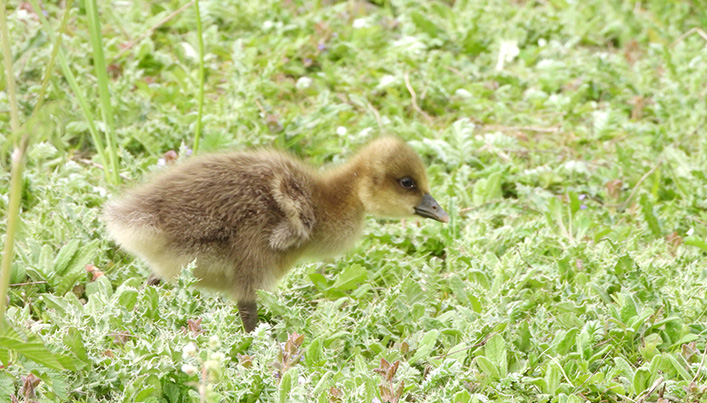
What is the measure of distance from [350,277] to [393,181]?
1.49ft

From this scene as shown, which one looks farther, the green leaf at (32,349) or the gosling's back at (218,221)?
the gosling's back at (218,221)

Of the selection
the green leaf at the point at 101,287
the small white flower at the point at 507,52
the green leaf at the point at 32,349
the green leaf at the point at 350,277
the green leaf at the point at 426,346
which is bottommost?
the small white flower at the point at 507,52

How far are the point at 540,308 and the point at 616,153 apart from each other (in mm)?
2155

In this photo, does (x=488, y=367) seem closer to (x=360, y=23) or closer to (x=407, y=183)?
(x=407, y=183)

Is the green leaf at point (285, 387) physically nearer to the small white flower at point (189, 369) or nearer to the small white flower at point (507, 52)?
the small white flower at point (189, 369)

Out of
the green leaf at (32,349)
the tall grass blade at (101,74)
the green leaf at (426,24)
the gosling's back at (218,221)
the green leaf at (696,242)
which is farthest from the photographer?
the green leaf at (426,24)

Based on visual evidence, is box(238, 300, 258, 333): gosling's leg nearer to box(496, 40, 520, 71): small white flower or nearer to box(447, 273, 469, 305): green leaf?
box(447, 273, 469, 305): green leaf

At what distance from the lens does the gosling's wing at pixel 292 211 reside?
11.6ft

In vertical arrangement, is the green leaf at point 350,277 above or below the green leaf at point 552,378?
below

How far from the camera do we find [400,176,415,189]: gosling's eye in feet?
12.9

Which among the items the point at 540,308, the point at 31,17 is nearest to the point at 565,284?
the point at 540,308

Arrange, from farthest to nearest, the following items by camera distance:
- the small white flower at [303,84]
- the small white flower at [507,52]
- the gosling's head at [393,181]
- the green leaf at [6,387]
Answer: the small white flower at [507,52]
the small white flower at [303,84]
the gosling's head at [393,181]
the green leaf at [6,387]

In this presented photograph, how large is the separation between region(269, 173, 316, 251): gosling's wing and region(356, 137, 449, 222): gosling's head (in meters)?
0.31

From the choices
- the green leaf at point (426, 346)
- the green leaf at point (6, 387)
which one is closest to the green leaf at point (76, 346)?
the green leaf at point (6, 387)
